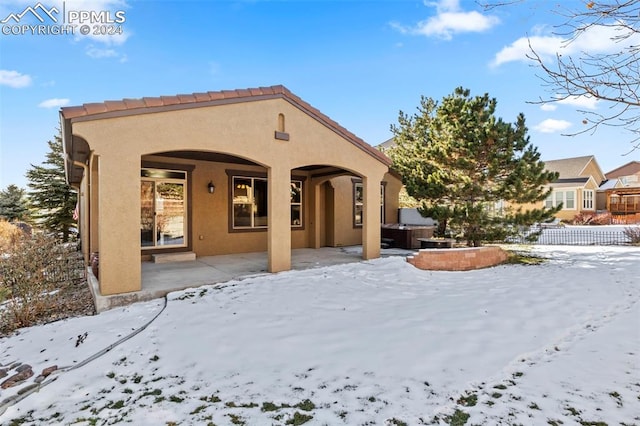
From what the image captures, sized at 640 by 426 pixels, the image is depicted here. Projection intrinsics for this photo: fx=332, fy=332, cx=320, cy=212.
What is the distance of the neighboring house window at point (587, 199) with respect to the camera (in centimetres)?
2916

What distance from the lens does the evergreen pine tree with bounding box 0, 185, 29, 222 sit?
21.9 m

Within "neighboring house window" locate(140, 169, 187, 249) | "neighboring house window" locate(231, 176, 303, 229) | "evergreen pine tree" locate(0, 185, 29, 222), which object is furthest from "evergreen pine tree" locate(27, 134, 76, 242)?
"neighboring house window" locate(231, 176, 303, 229)

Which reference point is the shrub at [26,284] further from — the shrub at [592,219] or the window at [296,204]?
the shrub at [592,219]

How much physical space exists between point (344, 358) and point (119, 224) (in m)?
4.70

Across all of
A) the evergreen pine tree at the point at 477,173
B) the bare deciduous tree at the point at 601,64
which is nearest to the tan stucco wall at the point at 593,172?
the evergreen pine tree at the point at 477,173

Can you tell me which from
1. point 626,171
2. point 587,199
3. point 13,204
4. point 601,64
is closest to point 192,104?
point 601,64

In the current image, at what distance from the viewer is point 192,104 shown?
22.4 ft

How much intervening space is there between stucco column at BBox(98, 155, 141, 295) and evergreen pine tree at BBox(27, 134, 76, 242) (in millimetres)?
17764

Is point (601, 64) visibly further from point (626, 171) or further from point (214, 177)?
point (626, 171)

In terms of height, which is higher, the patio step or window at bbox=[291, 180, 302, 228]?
window at bbox=[291, 180, 302, 228]

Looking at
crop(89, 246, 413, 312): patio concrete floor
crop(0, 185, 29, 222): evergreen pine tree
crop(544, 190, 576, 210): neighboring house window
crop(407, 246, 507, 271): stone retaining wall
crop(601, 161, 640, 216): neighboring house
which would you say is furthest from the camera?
crop(601, 161, 640, 216): neighboring house

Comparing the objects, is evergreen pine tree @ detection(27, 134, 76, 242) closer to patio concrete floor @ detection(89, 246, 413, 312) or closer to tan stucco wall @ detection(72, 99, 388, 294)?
tan stucco wall @ detection(72, 99, 388, 294)

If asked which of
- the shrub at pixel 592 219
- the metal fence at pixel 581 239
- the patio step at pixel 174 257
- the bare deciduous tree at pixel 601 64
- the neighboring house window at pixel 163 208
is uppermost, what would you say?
the bare deciduous tree at pixel 601 64

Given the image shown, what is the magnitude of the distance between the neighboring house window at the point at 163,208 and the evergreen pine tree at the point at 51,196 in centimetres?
1446
